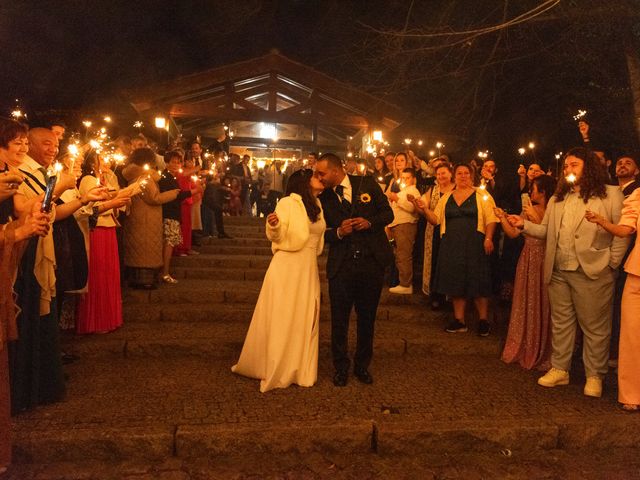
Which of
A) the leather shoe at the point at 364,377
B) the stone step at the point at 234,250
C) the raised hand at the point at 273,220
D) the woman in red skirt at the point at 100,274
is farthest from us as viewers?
the stone step at the point at 234,250

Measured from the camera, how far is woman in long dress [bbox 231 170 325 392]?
4625mm

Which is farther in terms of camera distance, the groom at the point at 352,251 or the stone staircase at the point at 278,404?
the groom at the point at 352,251

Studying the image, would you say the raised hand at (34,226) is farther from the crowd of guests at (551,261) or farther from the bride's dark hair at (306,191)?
the crowd of guests at (551,261)

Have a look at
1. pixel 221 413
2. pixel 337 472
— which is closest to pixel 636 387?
pixel 337 472

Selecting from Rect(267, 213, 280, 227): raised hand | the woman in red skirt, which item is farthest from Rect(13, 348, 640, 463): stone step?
Rect(267, 213, 280, 227): raised hand

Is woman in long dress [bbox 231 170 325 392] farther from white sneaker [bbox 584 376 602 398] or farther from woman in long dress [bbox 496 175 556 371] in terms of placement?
white sneaker [bbox 584 376 602 398]

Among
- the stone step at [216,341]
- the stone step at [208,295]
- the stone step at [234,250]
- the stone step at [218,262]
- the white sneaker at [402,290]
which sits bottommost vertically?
the stone step at [216,341]

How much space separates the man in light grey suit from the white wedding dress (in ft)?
7.05

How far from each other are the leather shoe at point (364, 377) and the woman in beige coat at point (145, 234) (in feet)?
11.7

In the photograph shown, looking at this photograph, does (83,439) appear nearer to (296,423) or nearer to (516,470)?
(296,423)

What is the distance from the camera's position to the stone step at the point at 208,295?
22.5 ft

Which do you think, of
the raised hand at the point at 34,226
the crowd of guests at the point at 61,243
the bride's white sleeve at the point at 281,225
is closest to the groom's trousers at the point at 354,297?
the bride's white sleeve at the point at 281,225

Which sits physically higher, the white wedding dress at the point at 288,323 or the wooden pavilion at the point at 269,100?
the wooden pavilion at the point at 269,100

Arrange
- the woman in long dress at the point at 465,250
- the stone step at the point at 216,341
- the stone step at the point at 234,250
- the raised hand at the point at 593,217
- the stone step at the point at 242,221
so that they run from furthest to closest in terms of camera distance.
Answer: the stone step at the point at 242,221 < the stone step at the point at 234,250 < the woman in long dress at the point at 465,250 < the stone step at the point at 216,341 < the raised hand at the point at 593,217
